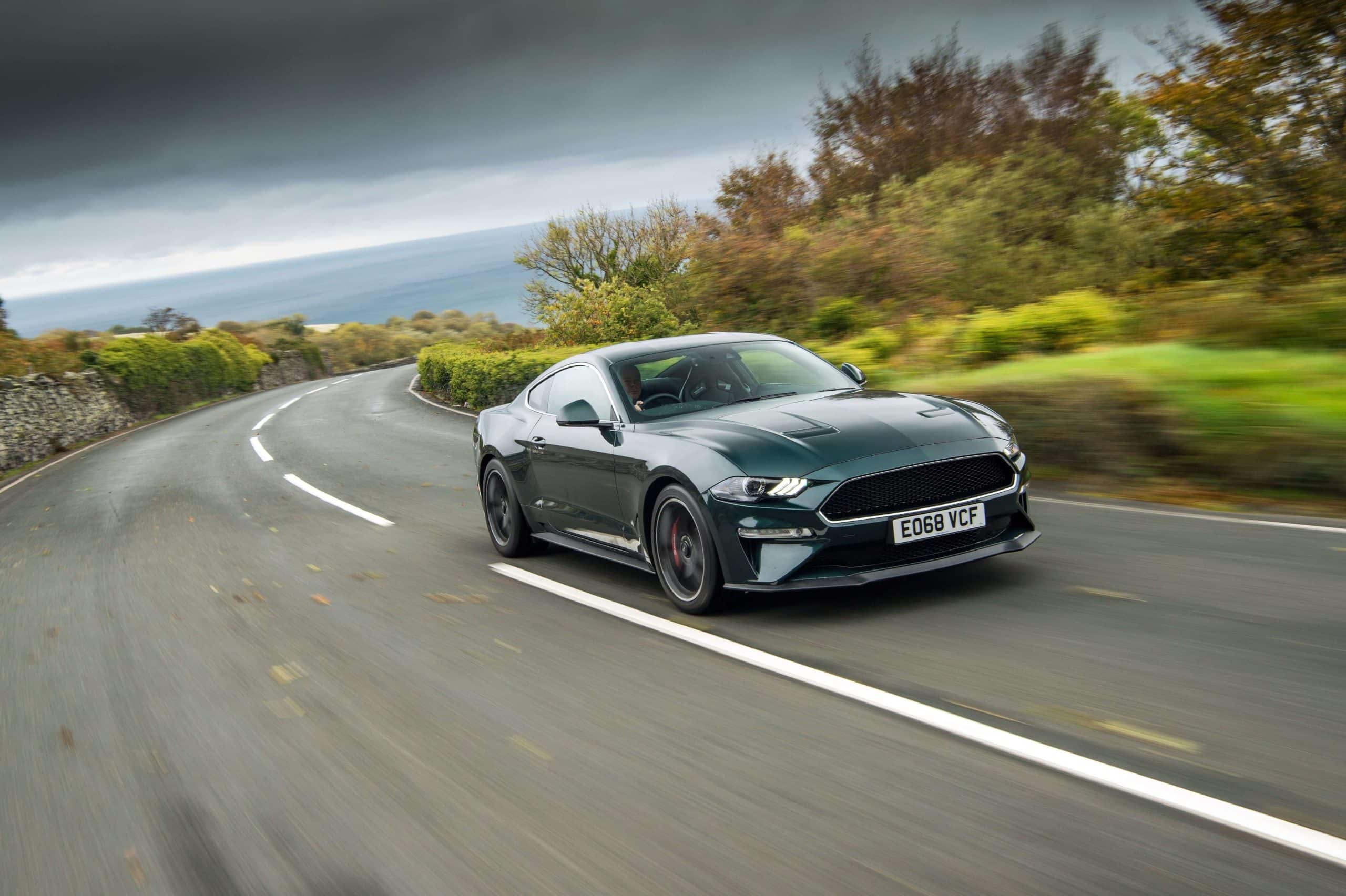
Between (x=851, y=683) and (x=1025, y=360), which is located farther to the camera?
(x=1025, y=360)

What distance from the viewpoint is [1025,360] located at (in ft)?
35.5

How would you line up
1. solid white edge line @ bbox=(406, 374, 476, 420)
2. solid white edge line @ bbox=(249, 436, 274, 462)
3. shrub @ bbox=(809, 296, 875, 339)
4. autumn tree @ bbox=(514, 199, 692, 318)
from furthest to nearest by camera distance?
autumn tree @ bbox=(514, 199, 692, 318) → solid white edge line @ bbox=(406, 374, 476, 420) → solid white edge line @ bbox=(249, 436, 274, 462) → shrub @ bbox=(809, 296, 875, 339)

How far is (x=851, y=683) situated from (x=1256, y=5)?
16.2 m

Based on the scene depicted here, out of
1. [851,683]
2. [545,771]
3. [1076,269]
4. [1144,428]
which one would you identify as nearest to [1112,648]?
[851,683]

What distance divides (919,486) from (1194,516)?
289 centimetres

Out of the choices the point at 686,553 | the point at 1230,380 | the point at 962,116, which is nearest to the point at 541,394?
the point at 686,553

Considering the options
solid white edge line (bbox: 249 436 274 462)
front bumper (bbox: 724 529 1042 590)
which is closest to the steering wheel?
front bumper (bbox: 724 529 1042 590)

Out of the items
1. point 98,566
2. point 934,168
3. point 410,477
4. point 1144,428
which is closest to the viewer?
point 1144,428

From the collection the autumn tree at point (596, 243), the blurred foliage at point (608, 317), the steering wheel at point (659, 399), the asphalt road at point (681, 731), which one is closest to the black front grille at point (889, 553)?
the asphalt road at point (681, 731)

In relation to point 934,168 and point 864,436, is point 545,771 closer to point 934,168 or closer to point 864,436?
point 864,436

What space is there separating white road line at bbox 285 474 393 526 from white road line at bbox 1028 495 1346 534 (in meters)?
6.12

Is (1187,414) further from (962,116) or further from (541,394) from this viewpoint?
(962,116)

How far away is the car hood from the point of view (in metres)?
5.39

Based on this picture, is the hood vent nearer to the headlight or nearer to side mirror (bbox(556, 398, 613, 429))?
the headlight
